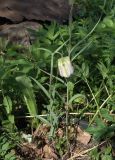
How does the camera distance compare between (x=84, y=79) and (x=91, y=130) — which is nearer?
(x=91, y=130)

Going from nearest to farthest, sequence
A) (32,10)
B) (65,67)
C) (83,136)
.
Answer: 1. (65,67)
2. (83,136)
3. (32,10)

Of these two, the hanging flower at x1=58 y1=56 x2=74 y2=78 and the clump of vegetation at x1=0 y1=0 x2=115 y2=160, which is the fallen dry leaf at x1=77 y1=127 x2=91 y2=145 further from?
the hanging flower at x1=58 y1=56 x2=74 y2=78

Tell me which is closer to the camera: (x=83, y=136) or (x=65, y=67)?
(x=65, y=67)

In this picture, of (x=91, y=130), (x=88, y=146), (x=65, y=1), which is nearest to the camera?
(x=91, y=130)

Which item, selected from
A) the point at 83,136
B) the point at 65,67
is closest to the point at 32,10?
the point at 83,136

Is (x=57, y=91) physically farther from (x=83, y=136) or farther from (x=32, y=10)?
(x=32, y=10)

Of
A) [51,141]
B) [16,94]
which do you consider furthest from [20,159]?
[16,94]

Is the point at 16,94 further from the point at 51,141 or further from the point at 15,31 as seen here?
the point at 15,31
